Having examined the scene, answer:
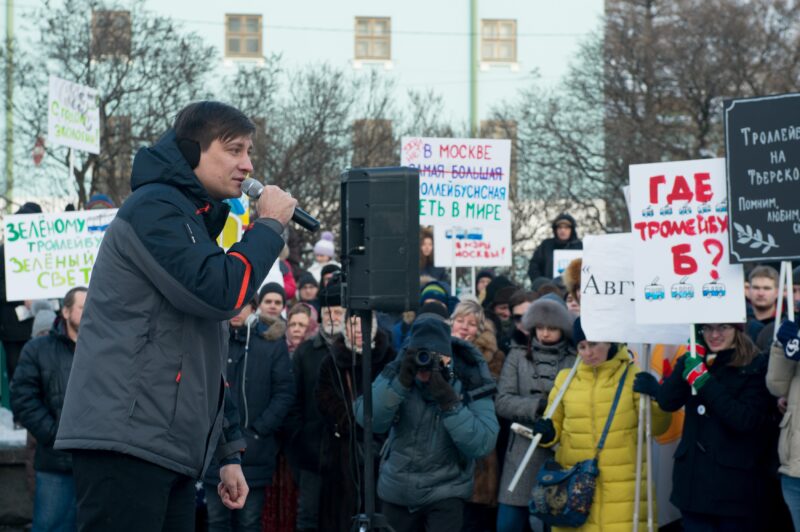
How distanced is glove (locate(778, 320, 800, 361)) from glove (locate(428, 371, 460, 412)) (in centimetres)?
189

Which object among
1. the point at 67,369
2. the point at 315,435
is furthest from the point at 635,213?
the point at 67,369

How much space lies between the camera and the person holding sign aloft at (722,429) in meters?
8.08

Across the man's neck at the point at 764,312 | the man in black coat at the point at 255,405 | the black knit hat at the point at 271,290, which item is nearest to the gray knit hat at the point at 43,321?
the black knit hat at the point at 271,290

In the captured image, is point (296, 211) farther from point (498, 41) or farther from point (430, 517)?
point (498, 41)

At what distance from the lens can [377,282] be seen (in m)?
7.41

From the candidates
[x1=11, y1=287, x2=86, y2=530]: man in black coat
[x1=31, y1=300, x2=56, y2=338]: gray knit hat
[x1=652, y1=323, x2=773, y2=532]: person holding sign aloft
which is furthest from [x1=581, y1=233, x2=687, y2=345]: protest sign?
[x1=31, y1=300, x2=56, y2=338]: gray knit hat

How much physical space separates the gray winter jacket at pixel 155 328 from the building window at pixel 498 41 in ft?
127

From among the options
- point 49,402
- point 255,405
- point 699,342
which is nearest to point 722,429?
point 699,342

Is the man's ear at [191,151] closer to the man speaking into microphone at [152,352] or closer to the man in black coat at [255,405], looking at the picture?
the man speaking into microphone at [152,352]

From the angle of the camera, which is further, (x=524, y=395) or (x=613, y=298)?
(x=524, y=395)

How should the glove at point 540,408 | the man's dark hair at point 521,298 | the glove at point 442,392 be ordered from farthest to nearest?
the man's dark hair at point 521,298 < the glove at point 540,408 < the glove at point 442,392

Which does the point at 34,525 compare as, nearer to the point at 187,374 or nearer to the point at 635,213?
the point at 635,213

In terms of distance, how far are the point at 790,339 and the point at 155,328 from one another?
4344mm

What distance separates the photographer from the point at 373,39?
42500 millimetres
